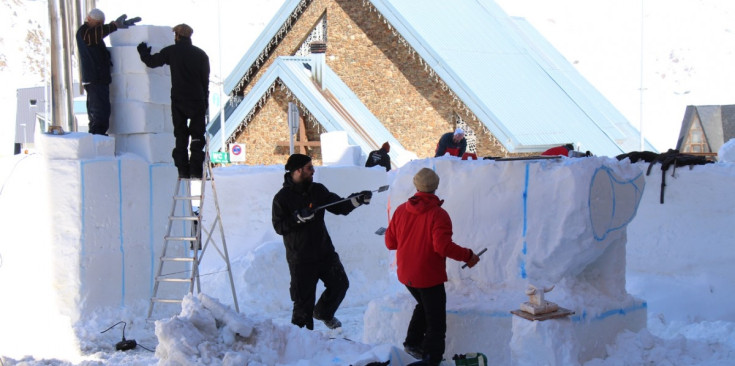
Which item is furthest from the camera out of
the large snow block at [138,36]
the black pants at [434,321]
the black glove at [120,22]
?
the large snow block at [138,36]

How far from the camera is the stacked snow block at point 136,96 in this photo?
7.30 metres

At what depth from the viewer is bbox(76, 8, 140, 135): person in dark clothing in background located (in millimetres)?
7098

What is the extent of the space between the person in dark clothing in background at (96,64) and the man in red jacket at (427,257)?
347 cm

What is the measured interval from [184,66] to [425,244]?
10.1 ft

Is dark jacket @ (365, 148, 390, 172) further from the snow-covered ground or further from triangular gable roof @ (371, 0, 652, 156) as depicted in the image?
triangular gable roof @ (371, 0, 652, 156)

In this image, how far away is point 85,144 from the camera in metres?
6.96

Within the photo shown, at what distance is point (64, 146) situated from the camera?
273 inches

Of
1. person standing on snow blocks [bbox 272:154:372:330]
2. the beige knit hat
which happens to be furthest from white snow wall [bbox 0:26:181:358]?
the beige knit hat

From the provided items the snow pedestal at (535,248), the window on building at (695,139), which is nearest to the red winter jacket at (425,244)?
the snow pedestal at (535,248)

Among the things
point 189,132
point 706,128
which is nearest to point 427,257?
point 189,132

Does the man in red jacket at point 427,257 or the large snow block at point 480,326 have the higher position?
the man in red jacket at point 427,257

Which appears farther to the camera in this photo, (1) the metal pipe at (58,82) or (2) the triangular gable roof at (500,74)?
(2) the triangular gable roof at (500,74)

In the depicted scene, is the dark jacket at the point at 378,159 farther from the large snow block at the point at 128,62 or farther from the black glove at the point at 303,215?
the black glove at the point at 303,215

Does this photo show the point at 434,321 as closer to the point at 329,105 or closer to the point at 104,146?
the point at 104,146
